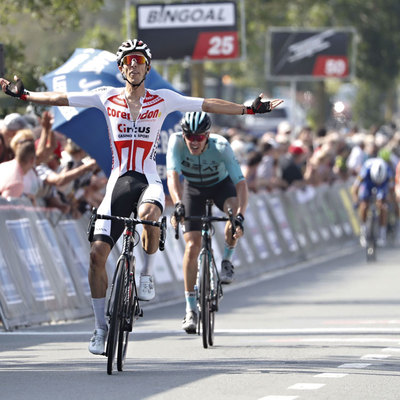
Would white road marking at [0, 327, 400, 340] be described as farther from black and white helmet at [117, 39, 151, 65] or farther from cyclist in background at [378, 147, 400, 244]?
cyclist in background at [378, 147, 400, 244]

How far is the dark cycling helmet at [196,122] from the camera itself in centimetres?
1240

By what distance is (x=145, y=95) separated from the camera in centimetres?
1109

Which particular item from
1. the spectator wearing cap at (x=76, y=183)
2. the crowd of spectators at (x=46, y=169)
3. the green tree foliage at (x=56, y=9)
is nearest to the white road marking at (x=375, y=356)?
the crowd of spectators at (x=46, y=169)

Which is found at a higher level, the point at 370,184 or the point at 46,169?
the point at 46,169

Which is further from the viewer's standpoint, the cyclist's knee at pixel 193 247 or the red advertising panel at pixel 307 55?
the red advertising panel at pixel 307 55

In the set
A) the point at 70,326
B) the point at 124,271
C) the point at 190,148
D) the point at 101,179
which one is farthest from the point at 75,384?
the point at 101,179

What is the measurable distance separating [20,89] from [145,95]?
0.99 metres

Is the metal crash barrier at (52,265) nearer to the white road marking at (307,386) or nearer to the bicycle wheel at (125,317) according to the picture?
the bicycle wheel at (125,317)

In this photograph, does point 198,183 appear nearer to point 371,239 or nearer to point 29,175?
point 29,175

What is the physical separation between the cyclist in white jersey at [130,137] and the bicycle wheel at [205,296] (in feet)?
4.36

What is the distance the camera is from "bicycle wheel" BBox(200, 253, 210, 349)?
1200cm

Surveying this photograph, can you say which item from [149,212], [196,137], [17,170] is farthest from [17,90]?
[17,170]

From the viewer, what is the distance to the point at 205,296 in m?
12.2

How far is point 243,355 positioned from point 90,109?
4.79m
